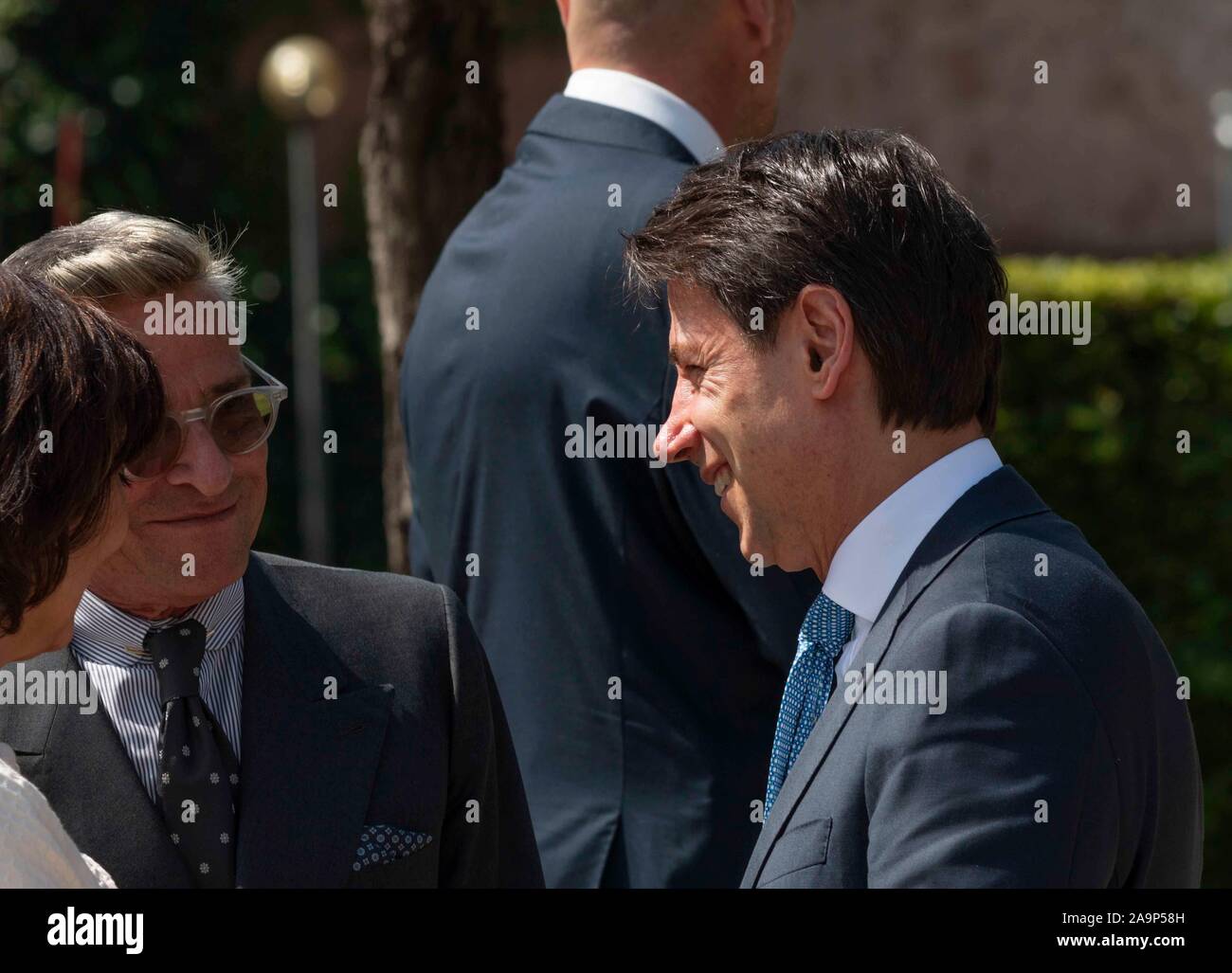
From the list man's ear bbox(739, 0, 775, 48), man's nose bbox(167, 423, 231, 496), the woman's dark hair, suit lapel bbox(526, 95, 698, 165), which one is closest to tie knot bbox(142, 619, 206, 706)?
man's nose bbox(167, 423, 231, 496)

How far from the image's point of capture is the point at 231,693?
7.18 ft

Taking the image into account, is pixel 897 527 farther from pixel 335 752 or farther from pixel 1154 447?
pixel 1154 447

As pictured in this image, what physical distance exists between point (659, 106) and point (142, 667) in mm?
1321

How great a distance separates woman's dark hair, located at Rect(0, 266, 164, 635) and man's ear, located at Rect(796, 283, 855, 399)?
74cm

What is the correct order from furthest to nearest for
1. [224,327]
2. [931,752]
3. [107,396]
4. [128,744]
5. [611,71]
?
[611,71]
[224,327]
[128,744]
[107,396]
[931,752]

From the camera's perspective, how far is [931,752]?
1604 mm

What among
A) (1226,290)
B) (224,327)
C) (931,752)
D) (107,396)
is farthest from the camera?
(1226,290)

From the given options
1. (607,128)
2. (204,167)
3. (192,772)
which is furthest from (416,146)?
(204,167)

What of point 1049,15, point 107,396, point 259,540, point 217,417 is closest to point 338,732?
point 217,417

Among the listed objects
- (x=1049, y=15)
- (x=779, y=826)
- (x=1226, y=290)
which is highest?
(x=1049, y=15)

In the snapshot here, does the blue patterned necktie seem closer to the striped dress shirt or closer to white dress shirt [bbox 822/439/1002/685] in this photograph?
white dress shirt [bbox 822/439/1002/685]

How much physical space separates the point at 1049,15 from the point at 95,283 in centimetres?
1021

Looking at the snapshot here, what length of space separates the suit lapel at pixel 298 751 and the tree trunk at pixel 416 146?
6.19 ft
